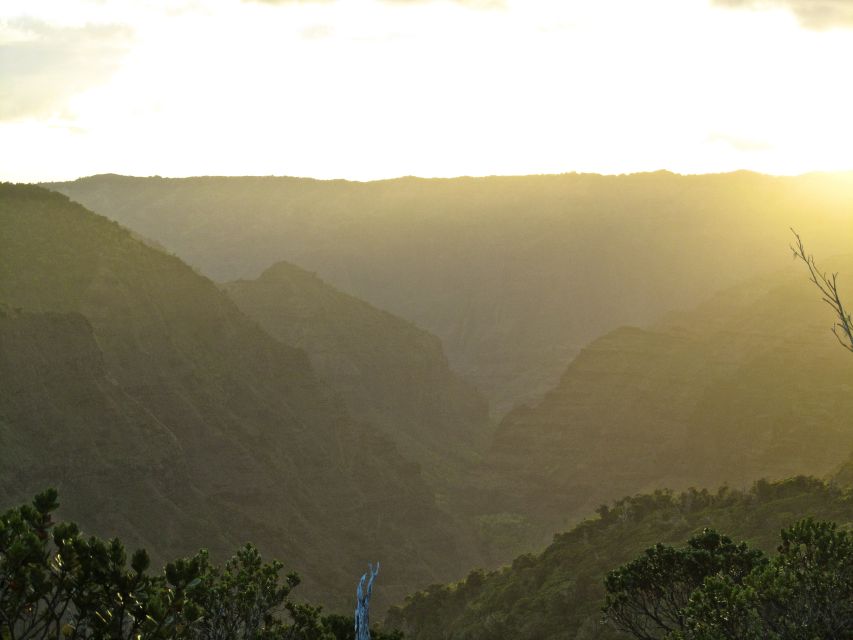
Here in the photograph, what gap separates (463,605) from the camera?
254 ft

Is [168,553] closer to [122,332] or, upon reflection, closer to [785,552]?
[122,332]

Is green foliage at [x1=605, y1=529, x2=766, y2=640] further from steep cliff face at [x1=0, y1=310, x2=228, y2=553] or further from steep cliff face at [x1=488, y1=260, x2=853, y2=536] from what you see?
steep cliff face at [x1=488, y1=260, x2=853, y2=536]

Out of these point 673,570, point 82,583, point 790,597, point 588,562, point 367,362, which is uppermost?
point 82,583

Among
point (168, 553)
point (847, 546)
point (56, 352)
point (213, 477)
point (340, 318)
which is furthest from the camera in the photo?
point (340, 318)

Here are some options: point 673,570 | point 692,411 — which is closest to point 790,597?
point 673,570

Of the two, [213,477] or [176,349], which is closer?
[213,477]

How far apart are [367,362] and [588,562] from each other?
117m

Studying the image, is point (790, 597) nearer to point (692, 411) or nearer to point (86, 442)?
point (86, 442)

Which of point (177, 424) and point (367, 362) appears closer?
point (177, 424)

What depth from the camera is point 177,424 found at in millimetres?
106750

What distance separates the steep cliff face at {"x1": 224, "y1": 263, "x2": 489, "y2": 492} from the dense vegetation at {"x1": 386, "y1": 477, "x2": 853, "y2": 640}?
3177 inches

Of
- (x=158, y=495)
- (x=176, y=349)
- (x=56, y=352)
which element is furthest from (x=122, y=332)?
(x=158, y=495)

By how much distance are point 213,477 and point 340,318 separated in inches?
3344

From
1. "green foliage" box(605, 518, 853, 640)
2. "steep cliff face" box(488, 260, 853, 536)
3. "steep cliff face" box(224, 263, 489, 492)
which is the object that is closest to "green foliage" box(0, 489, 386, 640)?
"green foliage" box(605, 518, 853, 640)
